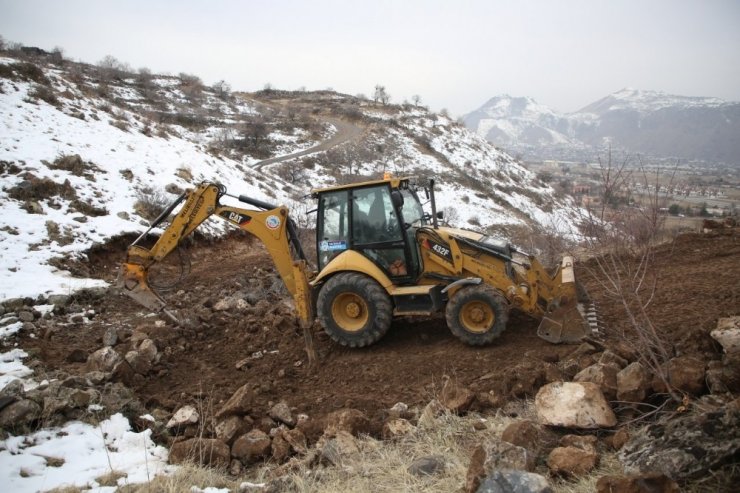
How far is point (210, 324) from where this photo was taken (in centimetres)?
754

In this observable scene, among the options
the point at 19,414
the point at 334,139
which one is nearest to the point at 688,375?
the point at 19,414

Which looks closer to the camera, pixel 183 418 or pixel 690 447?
pixel 690 447

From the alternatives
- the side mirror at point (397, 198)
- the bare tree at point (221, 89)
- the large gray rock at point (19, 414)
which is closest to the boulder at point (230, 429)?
the large gray rock at point (19, 414)

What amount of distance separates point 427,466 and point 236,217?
4.24 meters

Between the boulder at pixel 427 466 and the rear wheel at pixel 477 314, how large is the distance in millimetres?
2404

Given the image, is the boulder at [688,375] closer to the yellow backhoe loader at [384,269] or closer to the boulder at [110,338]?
the yellow backhoe loader at [384,269]

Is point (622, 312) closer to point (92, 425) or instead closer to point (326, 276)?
point (326, 276)

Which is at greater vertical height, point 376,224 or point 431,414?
point 376,224

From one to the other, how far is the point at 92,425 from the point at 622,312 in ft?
20.5

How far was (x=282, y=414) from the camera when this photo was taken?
16.2 ft

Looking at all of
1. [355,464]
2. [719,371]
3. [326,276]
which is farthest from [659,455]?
[326,276]

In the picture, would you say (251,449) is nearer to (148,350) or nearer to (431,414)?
(431,414)

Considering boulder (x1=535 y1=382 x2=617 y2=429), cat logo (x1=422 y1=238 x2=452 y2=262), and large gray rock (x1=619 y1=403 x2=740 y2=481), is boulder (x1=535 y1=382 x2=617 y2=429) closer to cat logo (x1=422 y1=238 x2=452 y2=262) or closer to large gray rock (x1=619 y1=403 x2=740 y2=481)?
large gray rock (x1=619 y1=403 x2=740 y2=481)

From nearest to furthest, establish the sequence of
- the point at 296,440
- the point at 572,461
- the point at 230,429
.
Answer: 1. the point at 572,461
2. the point at 296,440
3. the point at 230,429
